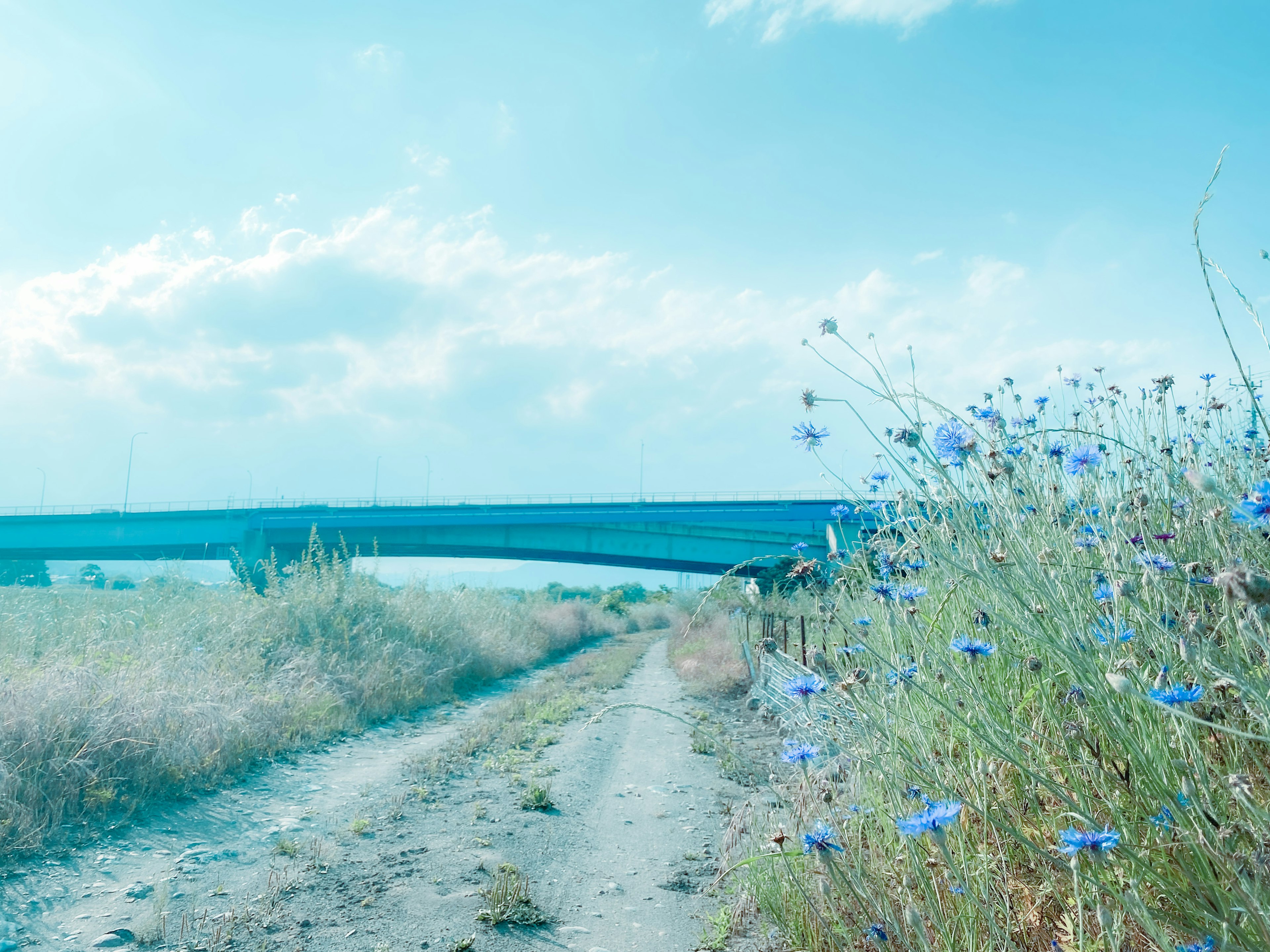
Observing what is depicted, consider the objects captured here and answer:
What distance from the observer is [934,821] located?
170 cm

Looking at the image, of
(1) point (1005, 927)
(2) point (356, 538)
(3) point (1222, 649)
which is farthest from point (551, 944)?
(2) point (356, 538)

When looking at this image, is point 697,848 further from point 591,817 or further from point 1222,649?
point 1222,649

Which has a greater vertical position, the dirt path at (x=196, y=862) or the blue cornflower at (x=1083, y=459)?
the blue cornflower at (x=1083, y=459)

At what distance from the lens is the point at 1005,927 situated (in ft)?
7.62

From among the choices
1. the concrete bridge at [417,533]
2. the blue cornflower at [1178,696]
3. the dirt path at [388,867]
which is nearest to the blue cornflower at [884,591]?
the blue cornflower at [1178,696]

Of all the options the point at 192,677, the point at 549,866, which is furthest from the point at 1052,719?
the point at 192,677

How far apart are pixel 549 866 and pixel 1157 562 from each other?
399 cm

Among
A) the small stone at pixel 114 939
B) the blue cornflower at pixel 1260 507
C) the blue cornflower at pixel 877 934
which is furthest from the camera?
the small stone at pixel 114 939

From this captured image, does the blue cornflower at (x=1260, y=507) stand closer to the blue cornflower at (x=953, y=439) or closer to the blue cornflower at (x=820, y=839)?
the blue cornflower at (x=953, y=439)

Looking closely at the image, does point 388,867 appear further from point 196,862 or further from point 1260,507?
point 1260,507

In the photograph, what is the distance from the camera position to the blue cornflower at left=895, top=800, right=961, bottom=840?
1.71m

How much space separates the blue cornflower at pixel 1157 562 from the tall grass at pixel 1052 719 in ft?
0.04

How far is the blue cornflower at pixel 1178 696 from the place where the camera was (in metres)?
1.61

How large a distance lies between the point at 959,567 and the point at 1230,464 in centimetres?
252
